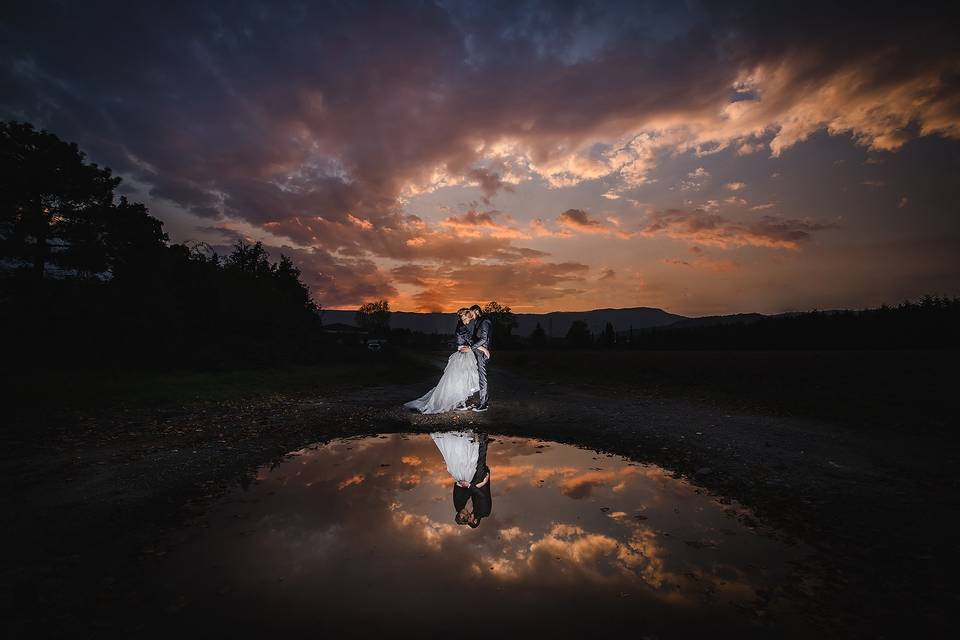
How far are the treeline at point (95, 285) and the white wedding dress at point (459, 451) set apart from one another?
19.0m

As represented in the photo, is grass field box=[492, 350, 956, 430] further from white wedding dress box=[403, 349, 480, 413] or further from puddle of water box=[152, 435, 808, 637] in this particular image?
puddle of water box=[152, 435, 808, 637]

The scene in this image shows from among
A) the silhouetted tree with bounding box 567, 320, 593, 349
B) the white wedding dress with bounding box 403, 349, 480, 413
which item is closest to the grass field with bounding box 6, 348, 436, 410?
the white wedding dress with bounding box 403, 349, 480, 413

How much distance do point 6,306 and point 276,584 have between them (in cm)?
2953

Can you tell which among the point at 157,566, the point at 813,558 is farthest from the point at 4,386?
the point at 813,558

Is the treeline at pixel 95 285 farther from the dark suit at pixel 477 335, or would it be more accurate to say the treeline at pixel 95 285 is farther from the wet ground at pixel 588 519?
the dark suit at pixel 477 335

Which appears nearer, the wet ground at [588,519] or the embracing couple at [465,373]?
the wet ground at [588,519]

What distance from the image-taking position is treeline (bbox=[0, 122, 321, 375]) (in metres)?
21.4

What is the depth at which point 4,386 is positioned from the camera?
48.1 ft

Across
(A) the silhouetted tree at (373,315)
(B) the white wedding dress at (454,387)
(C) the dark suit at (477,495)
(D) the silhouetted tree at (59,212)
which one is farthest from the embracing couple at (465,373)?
(A) the silhouetted tree at (373,315)

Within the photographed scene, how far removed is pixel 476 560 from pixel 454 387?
30.4ft

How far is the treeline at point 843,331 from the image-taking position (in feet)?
91.9

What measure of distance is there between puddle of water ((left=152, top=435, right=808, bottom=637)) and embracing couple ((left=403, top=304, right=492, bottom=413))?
6.37m

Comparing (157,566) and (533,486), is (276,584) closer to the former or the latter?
(157,566)

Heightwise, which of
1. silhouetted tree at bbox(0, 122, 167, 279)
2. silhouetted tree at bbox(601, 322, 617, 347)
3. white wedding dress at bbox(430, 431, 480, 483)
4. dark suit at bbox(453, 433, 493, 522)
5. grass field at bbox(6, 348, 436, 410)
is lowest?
white wedding dress at bbox(430, 431, 480, 483)
